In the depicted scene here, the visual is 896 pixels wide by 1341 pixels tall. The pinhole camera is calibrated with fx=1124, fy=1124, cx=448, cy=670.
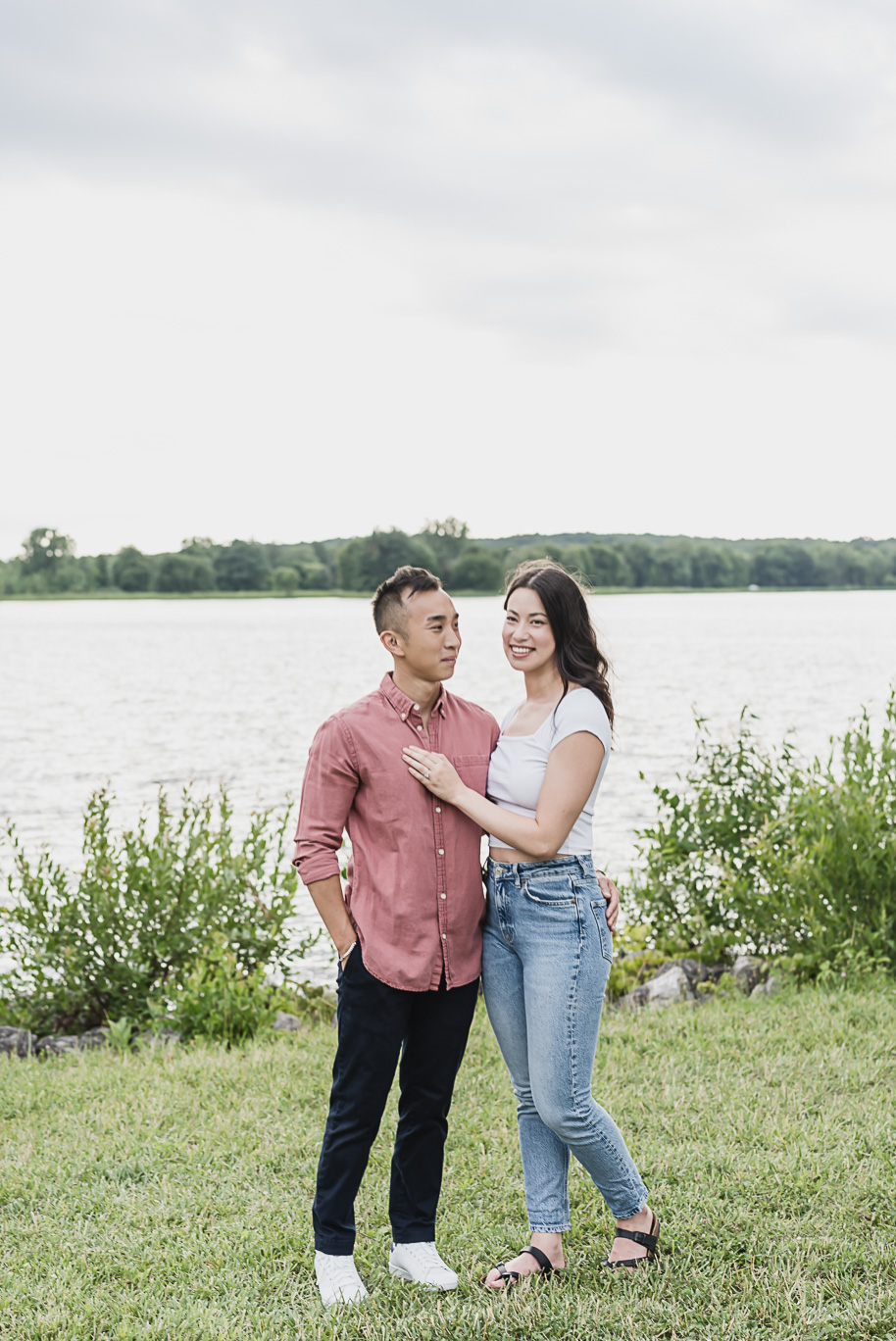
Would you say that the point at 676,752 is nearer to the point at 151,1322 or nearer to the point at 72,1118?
the point at 72,1118

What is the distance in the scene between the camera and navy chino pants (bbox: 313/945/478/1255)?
3637mm

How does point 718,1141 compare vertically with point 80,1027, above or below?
above

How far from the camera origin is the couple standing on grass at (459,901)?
3.57 metres

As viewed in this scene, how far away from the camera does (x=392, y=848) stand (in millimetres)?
3656

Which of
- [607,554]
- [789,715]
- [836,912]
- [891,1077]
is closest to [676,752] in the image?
[789,715]

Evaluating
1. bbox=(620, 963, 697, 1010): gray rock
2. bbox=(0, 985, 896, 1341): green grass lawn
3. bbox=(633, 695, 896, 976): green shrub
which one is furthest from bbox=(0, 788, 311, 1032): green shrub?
bbox=(633, 695, 896, 976): green shrub

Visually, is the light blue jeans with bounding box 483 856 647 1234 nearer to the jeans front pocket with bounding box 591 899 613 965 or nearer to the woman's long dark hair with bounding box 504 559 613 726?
the jeans front pocket with bounding box 591 899 613 965

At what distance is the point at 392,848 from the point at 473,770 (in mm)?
375

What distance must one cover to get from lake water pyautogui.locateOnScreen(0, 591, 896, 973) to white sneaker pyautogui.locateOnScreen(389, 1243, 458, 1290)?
206cm

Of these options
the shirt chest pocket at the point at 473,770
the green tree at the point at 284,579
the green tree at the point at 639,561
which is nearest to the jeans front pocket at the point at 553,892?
the shirt chest pocket at the point at 473,770

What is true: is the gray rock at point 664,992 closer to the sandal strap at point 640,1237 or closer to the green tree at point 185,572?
the sandal strap at point 640,1237

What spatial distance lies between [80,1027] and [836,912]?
493cm

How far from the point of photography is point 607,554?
7794cm

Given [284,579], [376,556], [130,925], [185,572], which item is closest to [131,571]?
[185,572]
